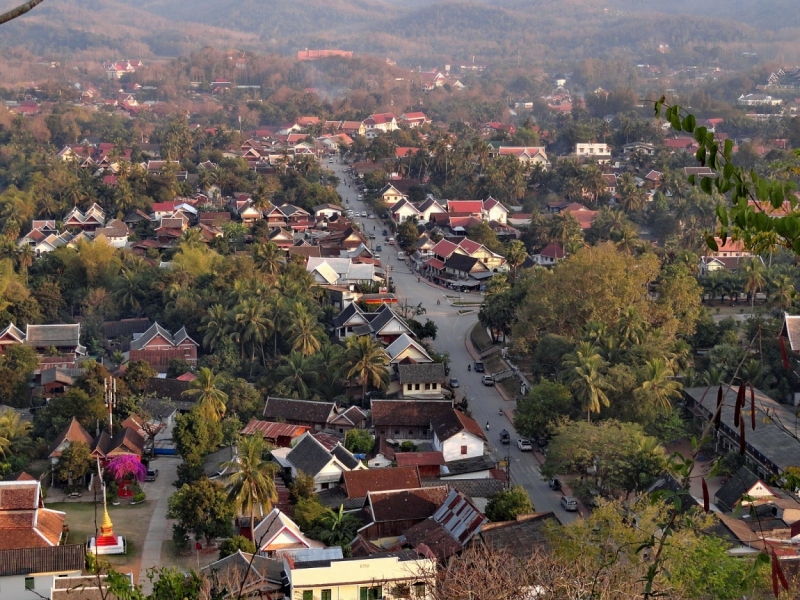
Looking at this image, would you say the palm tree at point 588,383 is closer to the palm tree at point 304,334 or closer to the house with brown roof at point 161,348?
the palm tree at point 304,334

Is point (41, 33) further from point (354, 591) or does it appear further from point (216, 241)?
point (354, 591)

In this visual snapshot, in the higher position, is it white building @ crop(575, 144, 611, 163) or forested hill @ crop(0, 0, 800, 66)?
white building @ crop(575, 144, 611, 163)

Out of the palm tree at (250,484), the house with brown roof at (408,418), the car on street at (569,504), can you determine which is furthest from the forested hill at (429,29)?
the palm tree at (250,484)

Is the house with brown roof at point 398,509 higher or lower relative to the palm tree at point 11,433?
higher

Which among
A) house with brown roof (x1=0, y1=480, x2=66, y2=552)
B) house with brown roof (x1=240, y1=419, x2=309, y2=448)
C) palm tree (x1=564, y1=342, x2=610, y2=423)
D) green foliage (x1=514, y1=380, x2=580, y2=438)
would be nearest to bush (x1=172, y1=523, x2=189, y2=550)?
house with brown roof (x1=0, y1=480, x2=66, y2=552)

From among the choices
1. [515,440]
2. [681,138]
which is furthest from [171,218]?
[681,138]

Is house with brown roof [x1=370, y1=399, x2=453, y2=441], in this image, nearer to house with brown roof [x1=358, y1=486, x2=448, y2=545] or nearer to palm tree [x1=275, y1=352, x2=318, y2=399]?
palm tree [x1=275, y1=352, x2=318, y2=399]
